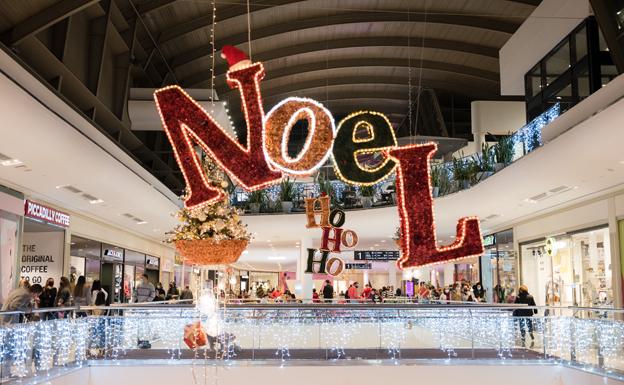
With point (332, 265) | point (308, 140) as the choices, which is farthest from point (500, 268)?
point (308, 140)

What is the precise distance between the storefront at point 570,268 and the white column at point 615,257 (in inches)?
18.9

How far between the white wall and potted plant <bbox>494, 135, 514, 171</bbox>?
2.99 metres

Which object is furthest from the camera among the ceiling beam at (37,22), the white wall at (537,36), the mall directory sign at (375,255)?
the mall directory sign at (375,255)

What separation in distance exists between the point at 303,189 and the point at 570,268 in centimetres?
950

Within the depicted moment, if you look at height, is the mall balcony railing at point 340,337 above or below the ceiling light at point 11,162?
below

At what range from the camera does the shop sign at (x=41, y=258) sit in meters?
16.7

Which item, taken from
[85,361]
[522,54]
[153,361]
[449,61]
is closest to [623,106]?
[153,361]

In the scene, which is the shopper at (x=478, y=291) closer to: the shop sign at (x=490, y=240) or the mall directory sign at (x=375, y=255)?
the shop sign at (x=490, y=240)

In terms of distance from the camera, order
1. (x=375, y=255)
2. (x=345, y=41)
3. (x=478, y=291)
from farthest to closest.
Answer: (x=375, y=255), (x=478, y=291), (x=345, y=41)

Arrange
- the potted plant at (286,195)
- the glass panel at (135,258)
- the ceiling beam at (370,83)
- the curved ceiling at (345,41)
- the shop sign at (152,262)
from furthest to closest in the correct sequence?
1. the shop sign at (152,262)
2. the ceiling beam at (370,83)
3. the glass panel at (135,258)
4. the potted plant at (286,195)
5. the curved ceiling at (345,41)

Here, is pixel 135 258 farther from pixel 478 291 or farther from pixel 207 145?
pixel 207 145

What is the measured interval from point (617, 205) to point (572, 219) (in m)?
2.74

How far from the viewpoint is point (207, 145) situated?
475 cm

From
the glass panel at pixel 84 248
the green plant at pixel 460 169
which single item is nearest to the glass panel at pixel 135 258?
the glass panel at pixel 84 248
